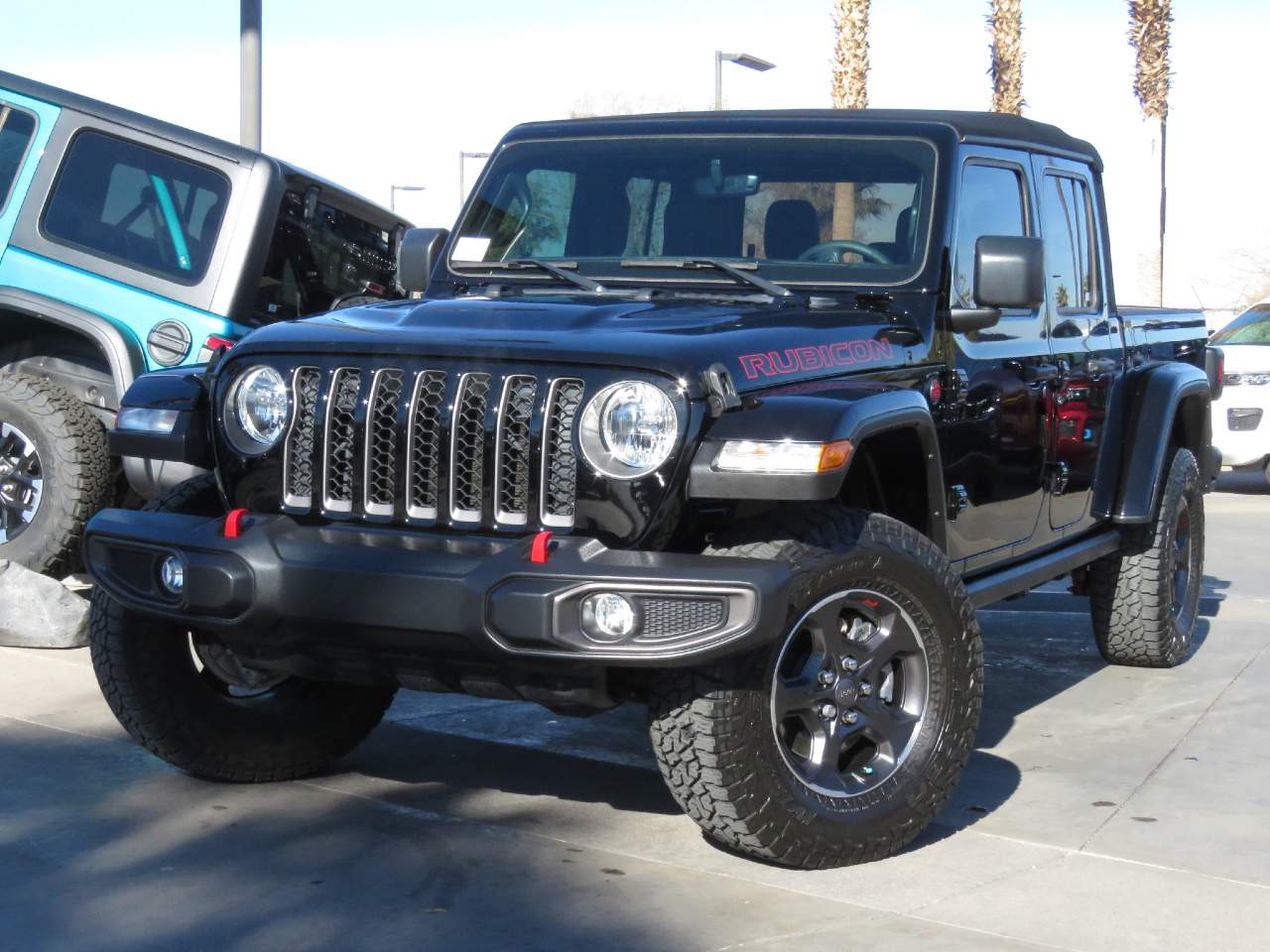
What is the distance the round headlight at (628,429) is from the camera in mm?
4051

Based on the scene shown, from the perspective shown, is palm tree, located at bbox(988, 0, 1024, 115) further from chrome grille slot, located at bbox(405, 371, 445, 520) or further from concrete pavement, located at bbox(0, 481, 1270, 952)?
chrome grille slot, located at bbox(405, 371, 445, 520)

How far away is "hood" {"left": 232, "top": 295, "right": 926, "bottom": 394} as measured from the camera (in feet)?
13.6

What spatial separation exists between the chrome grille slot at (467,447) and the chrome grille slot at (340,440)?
0.30m

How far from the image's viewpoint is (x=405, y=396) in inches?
168

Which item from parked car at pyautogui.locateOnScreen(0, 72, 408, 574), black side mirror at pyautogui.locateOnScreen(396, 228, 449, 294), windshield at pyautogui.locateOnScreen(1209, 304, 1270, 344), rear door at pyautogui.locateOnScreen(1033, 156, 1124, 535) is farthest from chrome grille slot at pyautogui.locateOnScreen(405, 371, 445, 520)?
windshield at pyautogui.locateOnScreen(1209, 304, 1270, 344)

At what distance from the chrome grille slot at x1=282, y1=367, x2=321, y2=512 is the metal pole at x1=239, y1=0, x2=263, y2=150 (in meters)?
6.57

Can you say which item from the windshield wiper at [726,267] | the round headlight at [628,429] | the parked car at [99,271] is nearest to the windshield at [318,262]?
the parked car at [99,271]

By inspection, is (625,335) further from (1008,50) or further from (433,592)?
(1008,50)

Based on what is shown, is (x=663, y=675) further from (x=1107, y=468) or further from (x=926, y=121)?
(x=1107, y=468)

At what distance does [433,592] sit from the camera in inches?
156

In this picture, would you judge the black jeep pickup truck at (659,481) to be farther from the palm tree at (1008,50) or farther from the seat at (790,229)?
the palm tree at (1008,50)

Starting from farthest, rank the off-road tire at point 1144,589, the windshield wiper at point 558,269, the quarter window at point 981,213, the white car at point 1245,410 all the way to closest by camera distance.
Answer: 1. the white car at point 1245,410
2. the off-road tire at point 1144,589
3. the quarter window at point 981,213
4. the windshield wiper at point 558,269

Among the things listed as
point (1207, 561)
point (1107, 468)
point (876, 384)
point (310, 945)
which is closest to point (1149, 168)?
point (1207, 561)

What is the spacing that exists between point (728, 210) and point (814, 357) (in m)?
1.06
